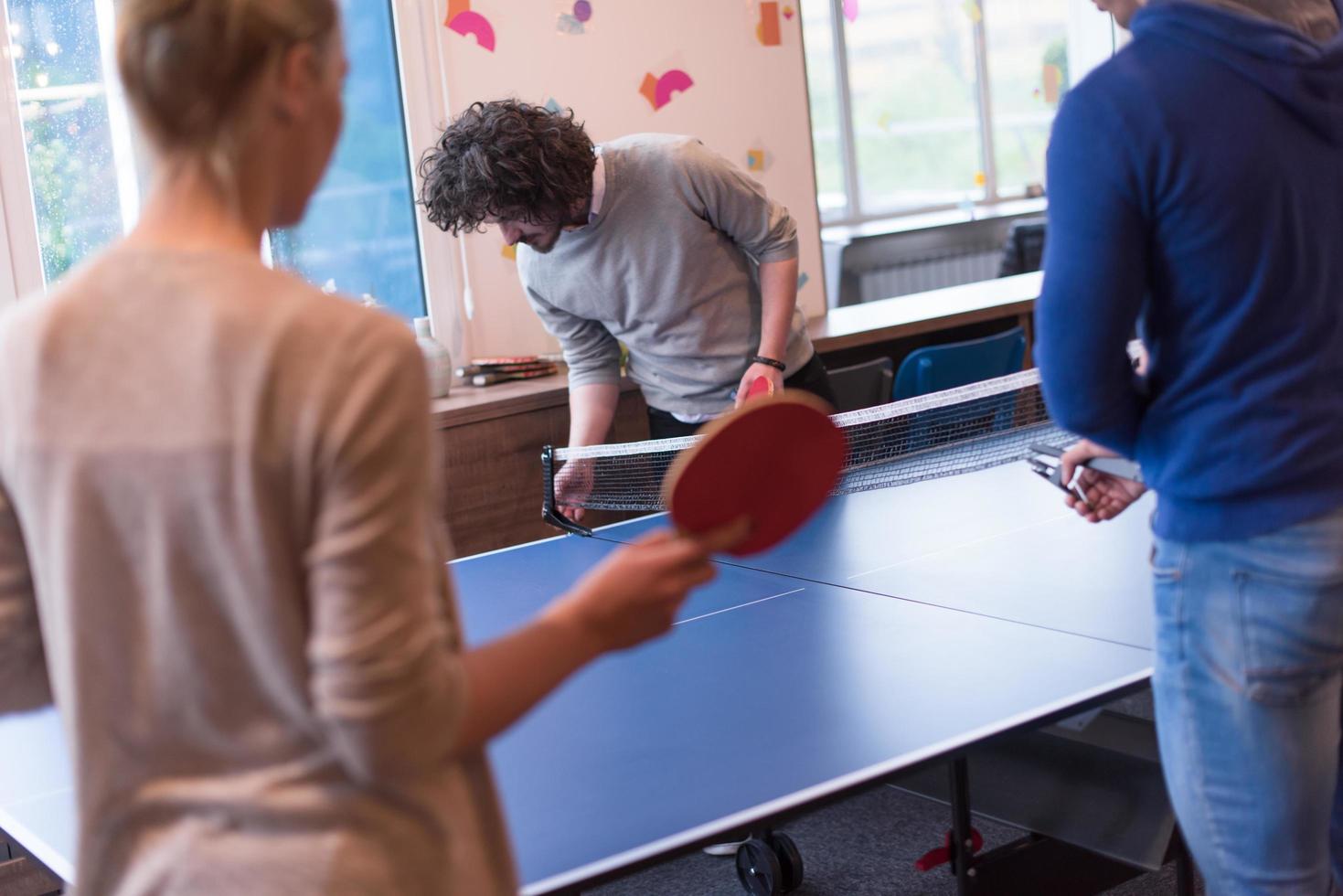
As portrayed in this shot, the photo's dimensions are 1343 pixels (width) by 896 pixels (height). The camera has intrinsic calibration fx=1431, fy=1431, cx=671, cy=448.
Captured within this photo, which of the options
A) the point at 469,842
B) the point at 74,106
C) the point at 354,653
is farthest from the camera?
the point at 74,106

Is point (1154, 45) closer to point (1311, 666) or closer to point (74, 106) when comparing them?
point (1311, 666)

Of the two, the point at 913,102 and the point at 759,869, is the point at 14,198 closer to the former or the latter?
the point at 759,869

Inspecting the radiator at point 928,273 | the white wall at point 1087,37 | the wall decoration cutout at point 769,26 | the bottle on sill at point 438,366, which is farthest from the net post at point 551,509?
the white wall at point 1087,37

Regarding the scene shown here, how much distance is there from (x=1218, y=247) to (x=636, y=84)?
11.0ft

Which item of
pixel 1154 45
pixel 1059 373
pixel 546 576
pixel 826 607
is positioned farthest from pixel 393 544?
pixel 546 576

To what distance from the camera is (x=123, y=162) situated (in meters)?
3.75

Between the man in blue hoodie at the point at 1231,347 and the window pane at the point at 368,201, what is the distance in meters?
3.03

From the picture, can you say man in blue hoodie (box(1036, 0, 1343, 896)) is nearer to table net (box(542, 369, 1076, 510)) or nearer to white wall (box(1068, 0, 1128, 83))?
table net (box(542, 369, 1076, 510))

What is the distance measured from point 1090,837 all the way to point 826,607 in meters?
0.51

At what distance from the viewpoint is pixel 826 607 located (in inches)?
86.6

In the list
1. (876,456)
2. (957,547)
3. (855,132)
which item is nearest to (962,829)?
(957,547)

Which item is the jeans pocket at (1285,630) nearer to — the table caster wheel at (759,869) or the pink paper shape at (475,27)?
the table caster wheel at (759,869)

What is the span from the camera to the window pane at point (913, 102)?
24.0 ft

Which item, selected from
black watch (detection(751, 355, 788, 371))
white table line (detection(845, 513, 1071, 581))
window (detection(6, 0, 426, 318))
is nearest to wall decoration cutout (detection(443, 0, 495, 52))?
window (detection(6, 0, 426, 318))
